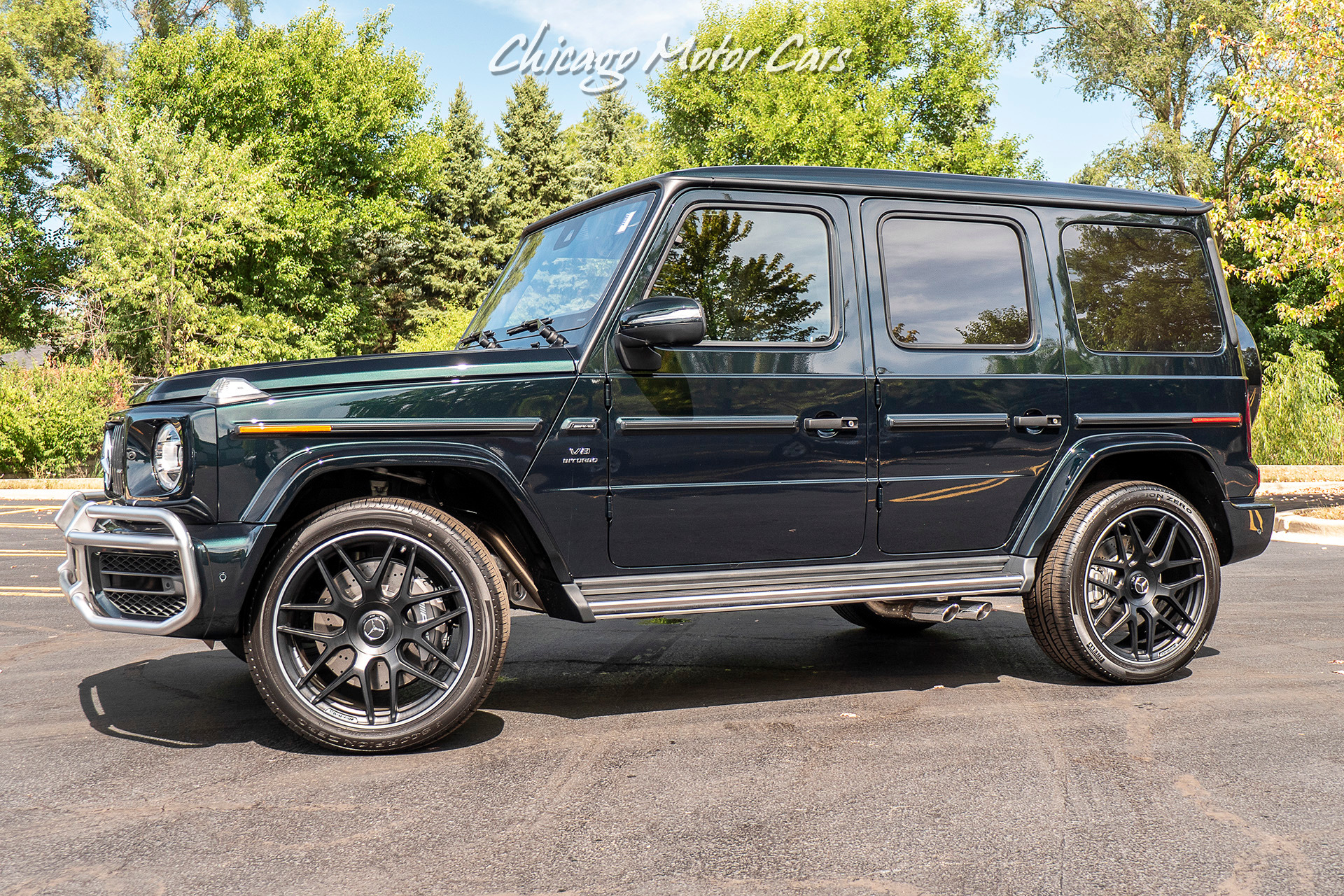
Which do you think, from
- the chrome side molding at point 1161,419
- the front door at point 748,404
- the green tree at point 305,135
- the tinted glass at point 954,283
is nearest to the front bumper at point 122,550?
the front door at point 748,404

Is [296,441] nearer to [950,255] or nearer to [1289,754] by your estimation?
[950,255]

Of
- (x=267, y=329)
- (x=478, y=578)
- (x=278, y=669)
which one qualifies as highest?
(x=267, y=329)

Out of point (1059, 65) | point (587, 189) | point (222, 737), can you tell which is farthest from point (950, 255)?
point (587, 189)

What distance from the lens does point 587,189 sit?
47969 millimetres

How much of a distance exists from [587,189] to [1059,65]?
21688 millimetres

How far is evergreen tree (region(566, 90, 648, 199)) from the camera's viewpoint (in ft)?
171

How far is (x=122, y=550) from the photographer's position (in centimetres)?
370

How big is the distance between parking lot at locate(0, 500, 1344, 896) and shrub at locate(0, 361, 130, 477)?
1645cm

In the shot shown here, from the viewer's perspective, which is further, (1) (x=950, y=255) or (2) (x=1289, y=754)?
(1) (x=950, y=255)

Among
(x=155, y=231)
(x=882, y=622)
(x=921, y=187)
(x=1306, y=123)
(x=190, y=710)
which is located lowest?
(x=882, y=622)

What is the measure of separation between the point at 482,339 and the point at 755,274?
1.38 m

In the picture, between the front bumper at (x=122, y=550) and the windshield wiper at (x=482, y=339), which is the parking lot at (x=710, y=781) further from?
the windshield wiper at (x=482, y=339)

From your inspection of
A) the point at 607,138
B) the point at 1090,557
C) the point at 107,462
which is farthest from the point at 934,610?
the point at 607,138

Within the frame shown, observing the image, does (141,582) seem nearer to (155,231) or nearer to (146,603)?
(146,603)
